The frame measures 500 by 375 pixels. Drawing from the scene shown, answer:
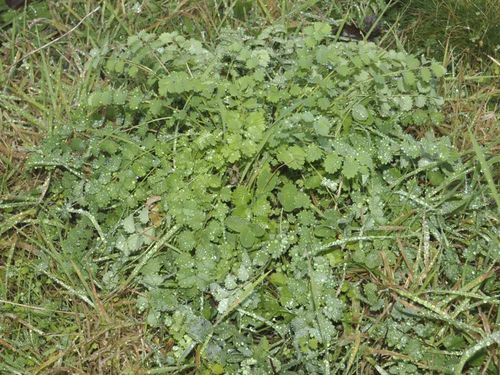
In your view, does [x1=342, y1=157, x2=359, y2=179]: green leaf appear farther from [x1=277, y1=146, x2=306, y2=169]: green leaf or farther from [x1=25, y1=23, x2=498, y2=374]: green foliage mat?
[x1=277, y1=146, x2=306, y2=169]: green leaf

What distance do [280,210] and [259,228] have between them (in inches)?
6.6

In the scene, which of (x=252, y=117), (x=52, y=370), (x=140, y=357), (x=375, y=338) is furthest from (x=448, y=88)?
(x=52, y=370)

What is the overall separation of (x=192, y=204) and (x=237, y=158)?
0.24 metres

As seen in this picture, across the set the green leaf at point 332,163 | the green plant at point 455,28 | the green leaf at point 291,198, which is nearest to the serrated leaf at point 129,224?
the green leaf at point 291,198

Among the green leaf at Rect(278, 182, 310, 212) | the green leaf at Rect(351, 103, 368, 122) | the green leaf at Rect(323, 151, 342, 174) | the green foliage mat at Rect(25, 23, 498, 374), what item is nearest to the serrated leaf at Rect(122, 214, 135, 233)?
the green foliage mat at Rect(25, 23, 498, 374)

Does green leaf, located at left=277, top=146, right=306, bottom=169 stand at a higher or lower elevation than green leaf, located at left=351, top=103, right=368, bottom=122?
lower

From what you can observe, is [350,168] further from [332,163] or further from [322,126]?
[322,126]

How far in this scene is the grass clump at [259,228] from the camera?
2.32 m

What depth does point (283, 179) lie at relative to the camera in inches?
100

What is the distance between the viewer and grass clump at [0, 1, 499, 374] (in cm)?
232

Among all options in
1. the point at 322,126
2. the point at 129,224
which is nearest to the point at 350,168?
the point at 322,126

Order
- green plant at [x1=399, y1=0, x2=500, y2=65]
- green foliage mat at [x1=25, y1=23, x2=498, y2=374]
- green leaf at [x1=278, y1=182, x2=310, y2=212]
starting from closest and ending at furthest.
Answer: green foliage mat at [x1=25, y1=23, x2=498, y2=374] < green leaf at [x1=278, y1=182, x2=310, y2=212] < green plant at [x1=399, y1=0, x2=500, y2=65]

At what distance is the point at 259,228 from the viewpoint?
7.86 feet

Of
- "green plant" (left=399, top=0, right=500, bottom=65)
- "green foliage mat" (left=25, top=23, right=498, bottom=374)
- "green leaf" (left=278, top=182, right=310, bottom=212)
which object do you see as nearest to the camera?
"green foliage mat" (left=25, top=23, right=498, bottom=374)
